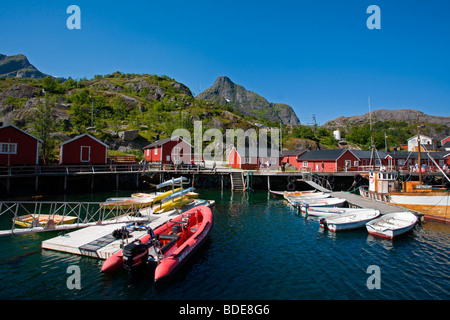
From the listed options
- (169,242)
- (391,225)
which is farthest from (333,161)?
(169,242)

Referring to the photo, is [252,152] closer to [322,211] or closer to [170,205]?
[322,211]

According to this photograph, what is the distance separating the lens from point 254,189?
3603 centimetres

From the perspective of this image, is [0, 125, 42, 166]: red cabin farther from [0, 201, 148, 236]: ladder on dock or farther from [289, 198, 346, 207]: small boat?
[289, 198, 346, 207]: small boat

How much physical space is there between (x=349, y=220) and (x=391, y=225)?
2444mm

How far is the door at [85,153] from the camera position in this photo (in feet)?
105

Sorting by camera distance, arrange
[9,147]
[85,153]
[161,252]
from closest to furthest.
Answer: [161,252] < [9,147] < [85,153]

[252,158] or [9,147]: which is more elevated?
[9,147]

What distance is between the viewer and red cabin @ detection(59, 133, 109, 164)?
30875mm

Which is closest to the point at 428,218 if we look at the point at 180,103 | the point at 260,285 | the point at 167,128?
the point at 260,285

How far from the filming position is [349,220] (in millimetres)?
16344

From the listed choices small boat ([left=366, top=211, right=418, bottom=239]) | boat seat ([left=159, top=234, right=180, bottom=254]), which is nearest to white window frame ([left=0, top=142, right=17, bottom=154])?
boat seat ([left=159, top=234, right=180, bottom=254])

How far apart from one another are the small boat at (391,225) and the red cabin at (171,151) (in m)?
29.8

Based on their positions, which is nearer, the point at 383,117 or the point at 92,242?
the point at 92,242
